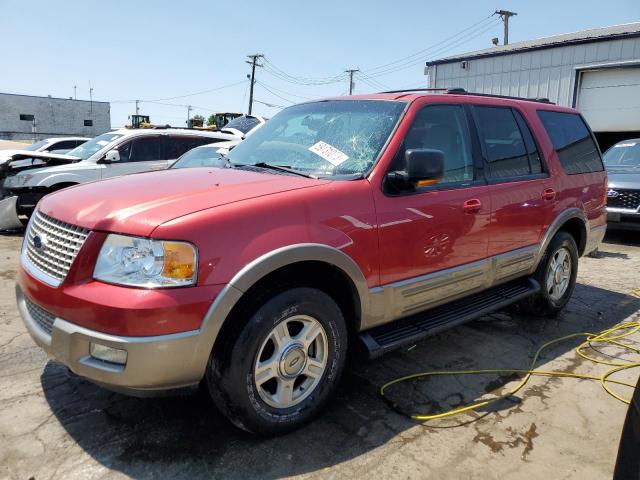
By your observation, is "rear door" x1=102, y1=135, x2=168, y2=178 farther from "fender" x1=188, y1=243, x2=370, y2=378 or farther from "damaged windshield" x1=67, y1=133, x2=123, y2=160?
"fender" x1=188, y1=243, x2=370, y2=378

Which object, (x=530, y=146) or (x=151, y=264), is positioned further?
(x=530, y=146)

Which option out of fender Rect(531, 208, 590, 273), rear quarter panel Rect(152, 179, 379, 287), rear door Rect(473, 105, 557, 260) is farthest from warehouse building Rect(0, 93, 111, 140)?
rear quarter panel Rect(152, 179, 379, 287)

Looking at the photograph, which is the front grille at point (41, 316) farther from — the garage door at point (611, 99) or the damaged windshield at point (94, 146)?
the garage door at point (611, 99)

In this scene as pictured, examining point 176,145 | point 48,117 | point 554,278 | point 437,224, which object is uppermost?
point 48,117

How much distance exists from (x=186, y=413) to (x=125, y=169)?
22.6ft

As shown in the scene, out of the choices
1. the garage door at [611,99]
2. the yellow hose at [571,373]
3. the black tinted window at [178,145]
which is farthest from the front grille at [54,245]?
the garage door at [611,99]

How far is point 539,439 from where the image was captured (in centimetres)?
275

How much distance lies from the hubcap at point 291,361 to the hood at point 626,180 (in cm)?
766

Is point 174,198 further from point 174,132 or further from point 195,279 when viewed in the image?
point 174,132

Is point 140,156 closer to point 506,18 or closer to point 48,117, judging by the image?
point 506,18

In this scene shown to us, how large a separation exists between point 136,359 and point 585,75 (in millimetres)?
17862

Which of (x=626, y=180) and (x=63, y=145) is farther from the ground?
(x=63, y=145)

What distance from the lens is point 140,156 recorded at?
9070mm

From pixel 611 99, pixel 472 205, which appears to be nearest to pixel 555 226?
pixel 472 205
